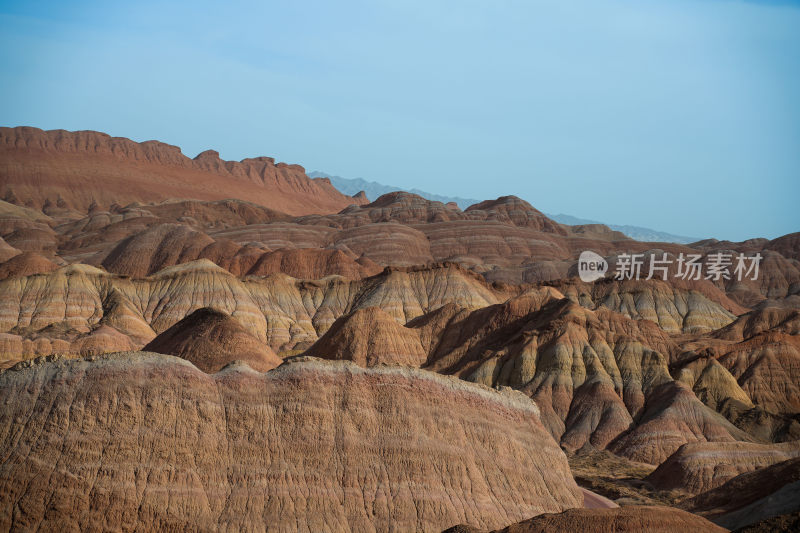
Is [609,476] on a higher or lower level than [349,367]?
lower

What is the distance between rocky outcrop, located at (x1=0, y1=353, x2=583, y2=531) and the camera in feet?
123

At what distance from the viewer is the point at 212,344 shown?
272 feet

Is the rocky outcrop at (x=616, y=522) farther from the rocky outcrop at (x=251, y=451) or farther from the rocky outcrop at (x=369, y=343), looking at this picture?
the rocky outcrop at (x=369, y=343)

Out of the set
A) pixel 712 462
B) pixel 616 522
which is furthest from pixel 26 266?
pixel 616 522

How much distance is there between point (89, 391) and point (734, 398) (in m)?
76.0

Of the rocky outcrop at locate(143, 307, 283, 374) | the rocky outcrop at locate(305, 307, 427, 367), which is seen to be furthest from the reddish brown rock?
the rocky outcrop at locate(143, 307, 283, 374)

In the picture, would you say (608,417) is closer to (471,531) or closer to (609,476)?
(609,476)

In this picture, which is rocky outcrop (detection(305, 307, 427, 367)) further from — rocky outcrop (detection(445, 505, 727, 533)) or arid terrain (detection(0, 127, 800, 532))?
rocky outcrop (detection(445, 505, 727, 533))

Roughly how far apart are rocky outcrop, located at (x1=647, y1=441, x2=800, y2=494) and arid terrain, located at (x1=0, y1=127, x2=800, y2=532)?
0.19 metres

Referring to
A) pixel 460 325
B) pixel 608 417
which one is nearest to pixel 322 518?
pixel 608 417

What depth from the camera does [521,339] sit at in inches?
4183

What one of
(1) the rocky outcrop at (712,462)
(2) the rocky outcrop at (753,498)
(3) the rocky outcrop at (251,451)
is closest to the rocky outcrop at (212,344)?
(1) the rocky outcrop at (712,462)

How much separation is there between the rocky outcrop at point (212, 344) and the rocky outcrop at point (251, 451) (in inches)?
1323

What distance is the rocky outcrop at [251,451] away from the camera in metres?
37.4
